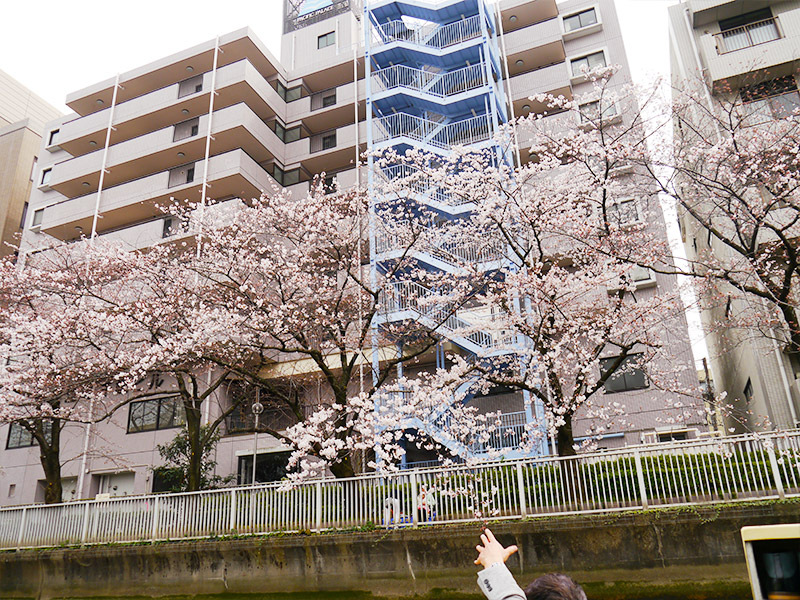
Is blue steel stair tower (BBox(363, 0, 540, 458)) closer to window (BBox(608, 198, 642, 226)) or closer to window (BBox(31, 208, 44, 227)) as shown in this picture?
window (BBox(608, 198, 642, 226))

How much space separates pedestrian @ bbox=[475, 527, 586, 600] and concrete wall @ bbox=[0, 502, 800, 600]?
7.88 metres

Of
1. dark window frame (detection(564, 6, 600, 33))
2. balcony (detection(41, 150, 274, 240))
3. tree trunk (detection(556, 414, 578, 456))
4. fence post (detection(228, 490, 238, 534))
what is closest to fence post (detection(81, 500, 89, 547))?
fence post (detection(228, 490, 238, 534))

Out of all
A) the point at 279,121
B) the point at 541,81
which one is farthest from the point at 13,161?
the point at 541,81

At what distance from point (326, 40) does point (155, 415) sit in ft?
65.5

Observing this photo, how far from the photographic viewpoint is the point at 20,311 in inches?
765

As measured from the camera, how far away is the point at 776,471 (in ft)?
30.4

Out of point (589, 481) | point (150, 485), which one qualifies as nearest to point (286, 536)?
point (589, 481)

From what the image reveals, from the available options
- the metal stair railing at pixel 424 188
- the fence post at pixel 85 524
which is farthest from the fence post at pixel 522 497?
the fence post at pixel 85 524

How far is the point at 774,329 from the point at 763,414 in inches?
116

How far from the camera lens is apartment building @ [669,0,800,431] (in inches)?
573

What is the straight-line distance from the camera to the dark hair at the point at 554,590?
8.11 feet

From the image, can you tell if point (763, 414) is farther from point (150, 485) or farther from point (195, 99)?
point (195, 99)

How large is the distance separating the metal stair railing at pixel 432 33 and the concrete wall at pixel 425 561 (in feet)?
58.9

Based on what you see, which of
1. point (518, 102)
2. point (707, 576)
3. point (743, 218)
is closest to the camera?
point (707, 576)
